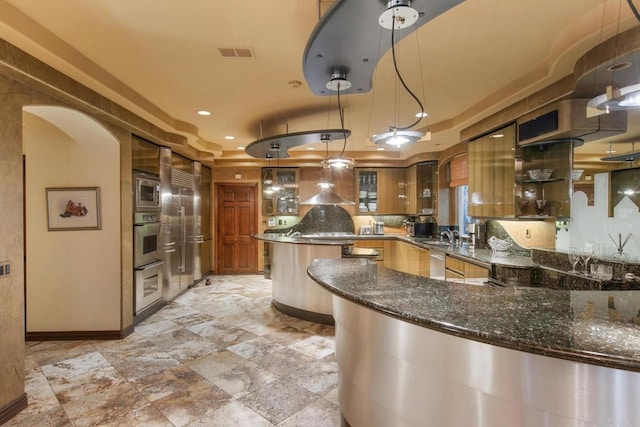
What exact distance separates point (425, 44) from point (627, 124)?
1.76 metres

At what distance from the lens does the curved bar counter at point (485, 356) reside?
107 centimetres

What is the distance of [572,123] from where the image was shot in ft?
9.12

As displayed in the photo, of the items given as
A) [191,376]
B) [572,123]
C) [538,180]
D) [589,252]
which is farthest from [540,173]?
[191,376]

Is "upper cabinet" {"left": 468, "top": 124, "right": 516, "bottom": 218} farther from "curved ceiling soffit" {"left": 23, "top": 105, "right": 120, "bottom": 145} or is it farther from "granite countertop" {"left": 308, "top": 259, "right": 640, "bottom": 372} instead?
"curved ceiling soffit" {"left": 23, "top": 105, "right": 120, "bottom": 145}

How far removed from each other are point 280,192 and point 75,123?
4.21 metres

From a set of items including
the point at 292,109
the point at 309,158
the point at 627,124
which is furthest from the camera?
the point at 309,158

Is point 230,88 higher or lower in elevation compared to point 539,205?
higher

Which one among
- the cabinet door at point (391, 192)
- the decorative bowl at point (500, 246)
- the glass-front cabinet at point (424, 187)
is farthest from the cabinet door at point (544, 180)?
the cabinet door at point (391, 192)

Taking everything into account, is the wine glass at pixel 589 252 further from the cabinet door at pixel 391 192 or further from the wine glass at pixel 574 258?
the cabinet door at pixel 391 192

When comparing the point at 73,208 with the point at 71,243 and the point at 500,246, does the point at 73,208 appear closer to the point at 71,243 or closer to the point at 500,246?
the point at 71,243

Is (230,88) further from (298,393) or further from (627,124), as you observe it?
(627,124)

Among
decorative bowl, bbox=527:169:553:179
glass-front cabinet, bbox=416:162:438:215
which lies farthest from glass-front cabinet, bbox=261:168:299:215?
decorative bowl, bbox=527:169:553:179

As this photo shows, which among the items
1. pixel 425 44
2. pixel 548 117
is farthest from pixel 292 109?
pixel 548 117

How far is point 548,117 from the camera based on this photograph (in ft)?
9.87
